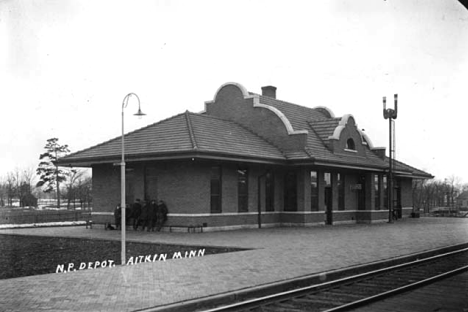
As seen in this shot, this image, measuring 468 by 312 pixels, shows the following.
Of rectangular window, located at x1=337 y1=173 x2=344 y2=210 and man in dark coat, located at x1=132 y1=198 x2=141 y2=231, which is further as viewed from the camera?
Result: rectangular window, located at x1=337 y1=173 x2=344 y2=210

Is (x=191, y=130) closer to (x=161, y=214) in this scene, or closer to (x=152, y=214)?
(x=161, y=214)

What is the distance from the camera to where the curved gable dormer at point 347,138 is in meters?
32.7

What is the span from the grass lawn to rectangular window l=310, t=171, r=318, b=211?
505 inches

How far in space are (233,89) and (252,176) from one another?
7.07 metres

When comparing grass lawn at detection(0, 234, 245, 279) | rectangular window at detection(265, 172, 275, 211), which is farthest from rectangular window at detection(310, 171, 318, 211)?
grass lawn at detection(0, 234, 245, 279)

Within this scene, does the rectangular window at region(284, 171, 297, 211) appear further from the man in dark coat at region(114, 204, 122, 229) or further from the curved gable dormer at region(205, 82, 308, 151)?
the man in dark coat at region(114, 204, 122, 229)

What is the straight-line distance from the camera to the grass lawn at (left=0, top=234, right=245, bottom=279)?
1523 cm

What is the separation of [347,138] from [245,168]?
9.16 m

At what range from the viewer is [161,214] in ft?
84.8

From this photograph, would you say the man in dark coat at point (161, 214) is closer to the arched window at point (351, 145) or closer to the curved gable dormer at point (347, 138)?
the curved gable dormer at point (347, 138)

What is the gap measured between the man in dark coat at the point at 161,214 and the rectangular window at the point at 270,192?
243 inches

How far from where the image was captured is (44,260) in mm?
16781

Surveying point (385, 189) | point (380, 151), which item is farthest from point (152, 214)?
point (380, 151)

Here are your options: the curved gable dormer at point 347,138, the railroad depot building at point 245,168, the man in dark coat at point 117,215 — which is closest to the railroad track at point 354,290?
the railroad depot building at point 245,168
